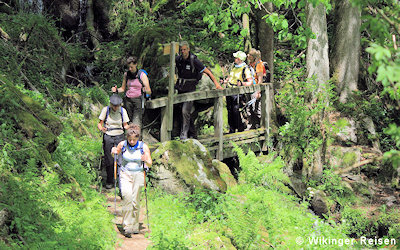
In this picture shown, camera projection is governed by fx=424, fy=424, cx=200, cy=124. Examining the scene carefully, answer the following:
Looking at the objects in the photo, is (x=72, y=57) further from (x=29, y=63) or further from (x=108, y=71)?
(x=29, y=63)

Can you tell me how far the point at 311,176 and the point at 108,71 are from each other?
7.95m

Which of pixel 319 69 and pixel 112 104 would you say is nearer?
pixel 112 104

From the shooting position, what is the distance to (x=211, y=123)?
42.4ft

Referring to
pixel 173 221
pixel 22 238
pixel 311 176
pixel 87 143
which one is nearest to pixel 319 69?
pixel 311 176

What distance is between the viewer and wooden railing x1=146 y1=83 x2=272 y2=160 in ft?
30.1


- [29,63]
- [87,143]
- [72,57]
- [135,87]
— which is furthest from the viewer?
[72,57]

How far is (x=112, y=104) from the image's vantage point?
810 centimetres

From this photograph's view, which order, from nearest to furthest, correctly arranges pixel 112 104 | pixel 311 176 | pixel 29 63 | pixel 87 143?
pixel 112 104
pixel 87 143
pixel 29 63
pixel 311 176

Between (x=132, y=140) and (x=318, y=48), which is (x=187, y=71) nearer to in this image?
(x=132, y=140)

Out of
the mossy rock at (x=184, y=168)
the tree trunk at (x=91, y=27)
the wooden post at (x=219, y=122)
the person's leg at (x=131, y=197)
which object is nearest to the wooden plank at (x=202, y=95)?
the wooden post at (x=219, y=122)

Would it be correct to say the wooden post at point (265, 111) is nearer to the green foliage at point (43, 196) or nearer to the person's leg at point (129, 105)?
the person's leg at point (129, 105)

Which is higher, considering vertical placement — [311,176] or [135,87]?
[135,87]

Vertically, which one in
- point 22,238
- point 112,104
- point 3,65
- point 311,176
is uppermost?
point 3,65

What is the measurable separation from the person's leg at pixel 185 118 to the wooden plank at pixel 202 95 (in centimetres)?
17
